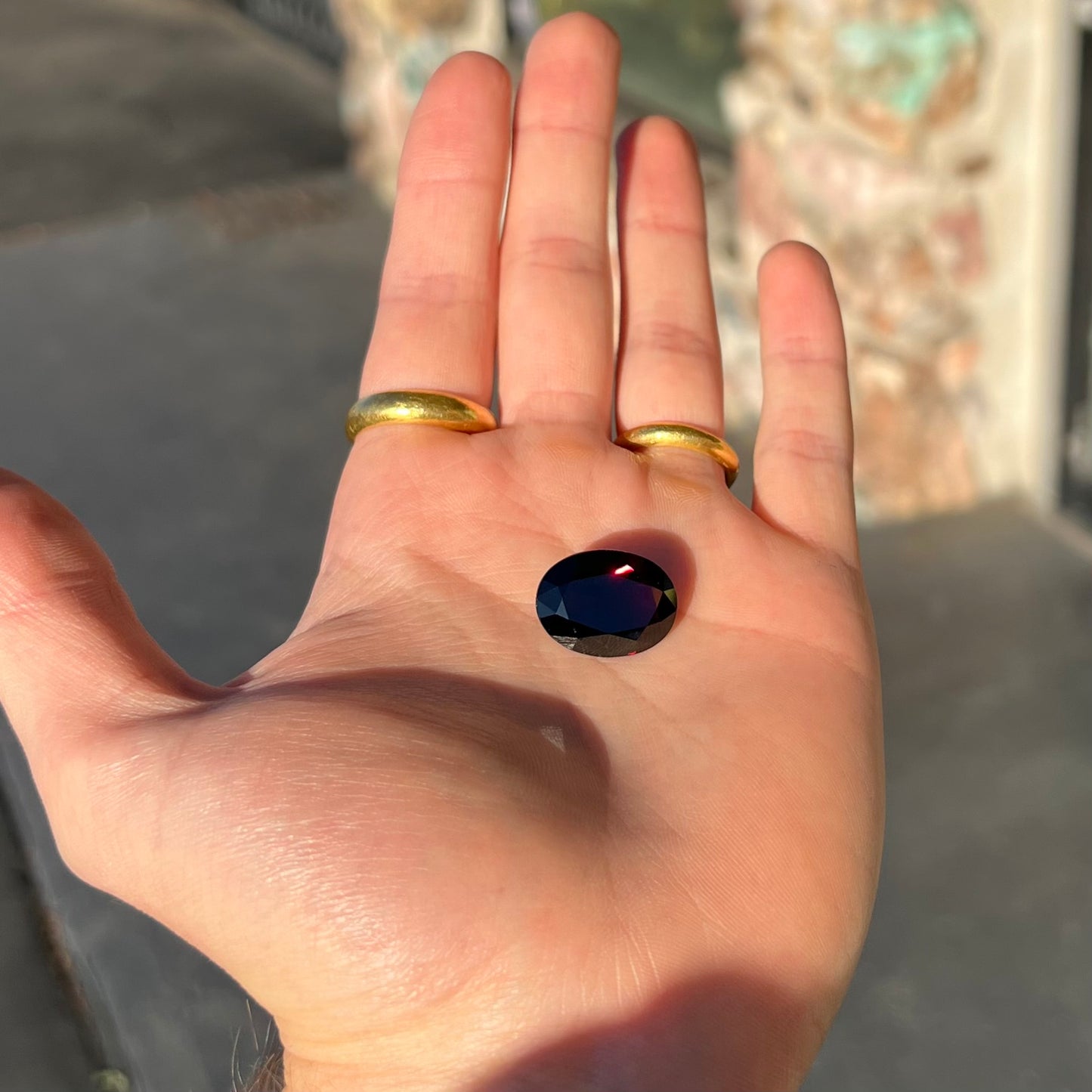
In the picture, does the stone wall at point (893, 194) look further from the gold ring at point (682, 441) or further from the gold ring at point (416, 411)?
the gold ring at point (416, 411)

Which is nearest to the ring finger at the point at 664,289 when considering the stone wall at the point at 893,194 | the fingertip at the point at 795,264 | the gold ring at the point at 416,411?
the fingertip at the point at 795,264

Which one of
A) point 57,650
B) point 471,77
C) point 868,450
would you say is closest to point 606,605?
point 57,650

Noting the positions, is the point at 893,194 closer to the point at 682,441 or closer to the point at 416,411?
the point at 682,441

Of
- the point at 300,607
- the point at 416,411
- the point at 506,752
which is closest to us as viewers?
the point at 506,752

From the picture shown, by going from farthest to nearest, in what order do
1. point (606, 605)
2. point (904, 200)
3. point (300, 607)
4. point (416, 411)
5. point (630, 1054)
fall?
point (300, 607), point (904, 200), point (416, 411), point (606, 605), point (630, 1054)

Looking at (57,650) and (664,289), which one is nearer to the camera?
(57,650)

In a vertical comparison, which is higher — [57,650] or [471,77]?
[471,77]

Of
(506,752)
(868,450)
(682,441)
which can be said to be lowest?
(868,450)

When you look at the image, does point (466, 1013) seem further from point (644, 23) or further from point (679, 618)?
point (644, 23)
